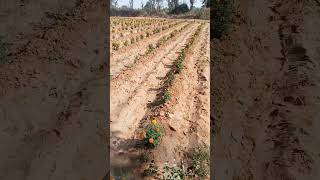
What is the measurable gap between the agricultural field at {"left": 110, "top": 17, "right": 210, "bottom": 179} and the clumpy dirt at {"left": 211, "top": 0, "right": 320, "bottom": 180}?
1.32 metres

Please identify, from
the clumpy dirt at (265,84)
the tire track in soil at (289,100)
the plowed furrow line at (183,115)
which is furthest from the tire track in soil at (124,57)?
the tire track in soil at (289,100)

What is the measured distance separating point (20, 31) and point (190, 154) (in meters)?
3.04

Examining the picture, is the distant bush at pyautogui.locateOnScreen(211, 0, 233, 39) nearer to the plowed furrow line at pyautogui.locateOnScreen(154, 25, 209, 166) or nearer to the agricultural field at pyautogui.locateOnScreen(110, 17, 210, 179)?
the agricultural field at pyautogui.locateOnScreen(110, 17, 210, 179)

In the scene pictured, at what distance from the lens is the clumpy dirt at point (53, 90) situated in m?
3.72

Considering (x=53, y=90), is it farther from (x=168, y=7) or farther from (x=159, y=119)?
(x=168, y=7)

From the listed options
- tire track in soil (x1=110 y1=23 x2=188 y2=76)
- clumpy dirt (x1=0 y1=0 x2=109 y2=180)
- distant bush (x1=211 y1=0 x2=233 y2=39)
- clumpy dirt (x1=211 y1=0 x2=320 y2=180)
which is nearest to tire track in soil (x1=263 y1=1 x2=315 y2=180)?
clumpy dirt (x1=211 y1=0 x2=320 y2=180)

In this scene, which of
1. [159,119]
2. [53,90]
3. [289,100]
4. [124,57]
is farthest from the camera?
[124,57]

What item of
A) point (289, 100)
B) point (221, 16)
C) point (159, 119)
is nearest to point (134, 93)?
point (159, 119)

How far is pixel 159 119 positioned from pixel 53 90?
293 cm

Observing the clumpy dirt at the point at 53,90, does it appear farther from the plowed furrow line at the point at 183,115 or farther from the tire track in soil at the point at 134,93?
the tire track in soil at the point at 134,93

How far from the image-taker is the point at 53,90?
158 inches

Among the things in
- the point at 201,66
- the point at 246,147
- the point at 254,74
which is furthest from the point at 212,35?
the point at 201,66

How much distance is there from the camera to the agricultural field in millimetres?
5027

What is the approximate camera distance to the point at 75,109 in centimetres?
412
